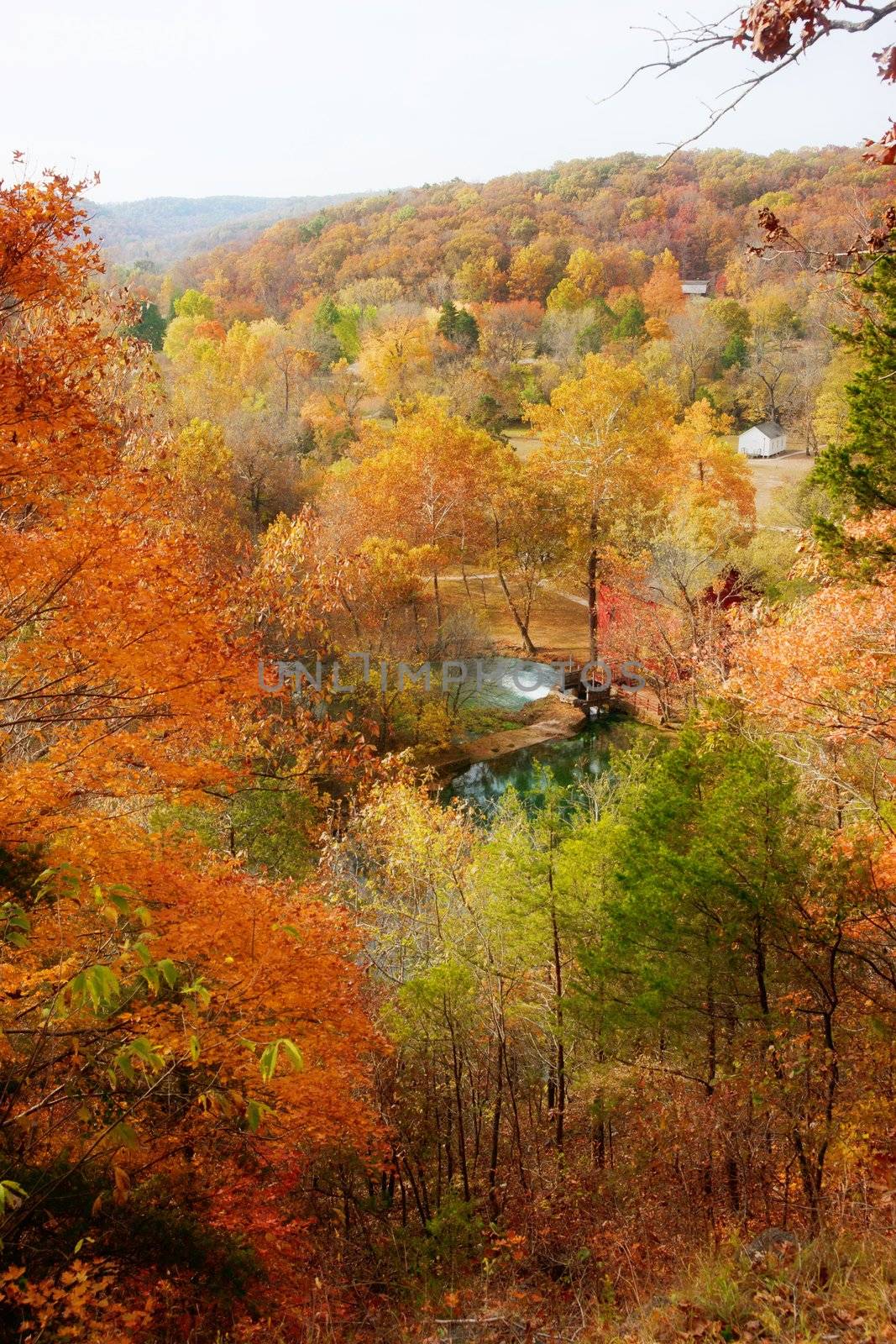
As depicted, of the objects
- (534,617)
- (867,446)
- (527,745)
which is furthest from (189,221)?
(867,446)

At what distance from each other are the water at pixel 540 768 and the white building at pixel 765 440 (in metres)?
27.9

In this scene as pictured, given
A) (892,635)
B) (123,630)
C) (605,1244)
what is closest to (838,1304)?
(605,1244)

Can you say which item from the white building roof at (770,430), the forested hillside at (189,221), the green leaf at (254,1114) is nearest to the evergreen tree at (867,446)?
the green leaf at (254,1114)

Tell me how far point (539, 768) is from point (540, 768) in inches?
40.4

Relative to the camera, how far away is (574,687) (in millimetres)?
27344

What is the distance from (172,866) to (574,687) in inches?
792

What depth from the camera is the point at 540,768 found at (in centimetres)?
2194

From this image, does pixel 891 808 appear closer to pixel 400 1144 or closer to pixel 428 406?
pixel 400 1144

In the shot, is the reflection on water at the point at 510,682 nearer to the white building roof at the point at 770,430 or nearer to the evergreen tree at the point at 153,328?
the white building roof at the point at 770,430

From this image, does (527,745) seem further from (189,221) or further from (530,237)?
(189,221)

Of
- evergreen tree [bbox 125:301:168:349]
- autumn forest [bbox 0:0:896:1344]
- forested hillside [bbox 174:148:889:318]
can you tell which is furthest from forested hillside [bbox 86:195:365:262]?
autumn forest [bbox 0:0:896:1344]

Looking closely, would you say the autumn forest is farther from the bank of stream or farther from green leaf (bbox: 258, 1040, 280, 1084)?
the bank of stream

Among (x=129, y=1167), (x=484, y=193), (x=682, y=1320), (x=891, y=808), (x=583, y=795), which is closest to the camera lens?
(x=682, y=1320)

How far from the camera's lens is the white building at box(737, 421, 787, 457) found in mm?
47688
